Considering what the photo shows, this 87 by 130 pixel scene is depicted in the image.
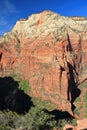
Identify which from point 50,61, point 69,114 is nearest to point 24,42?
point 50,61

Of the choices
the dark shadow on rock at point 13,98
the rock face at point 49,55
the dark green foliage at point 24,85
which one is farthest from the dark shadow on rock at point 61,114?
the dark green foliage at point 24,85

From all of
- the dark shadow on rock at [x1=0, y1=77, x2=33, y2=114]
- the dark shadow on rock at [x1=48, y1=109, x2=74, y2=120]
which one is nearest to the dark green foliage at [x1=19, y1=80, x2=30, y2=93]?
the dark shadow on rock at [x1=0, y1=77, x2=33, y2=114]

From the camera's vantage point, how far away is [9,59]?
121 metres

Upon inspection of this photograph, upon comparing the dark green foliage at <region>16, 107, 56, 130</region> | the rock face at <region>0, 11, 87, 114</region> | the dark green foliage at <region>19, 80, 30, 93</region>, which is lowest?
the dark green foliage at <region>16, 107, 56, 130</region>

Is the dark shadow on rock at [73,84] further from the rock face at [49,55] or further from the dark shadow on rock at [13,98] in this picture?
the dark shadow on rock at [13,98]

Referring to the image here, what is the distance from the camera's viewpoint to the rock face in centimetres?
10825

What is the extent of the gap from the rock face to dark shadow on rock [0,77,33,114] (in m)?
3.19

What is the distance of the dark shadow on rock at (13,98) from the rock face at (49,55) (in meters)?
3.19

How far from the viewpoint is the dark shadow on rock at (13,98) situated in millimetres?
105625

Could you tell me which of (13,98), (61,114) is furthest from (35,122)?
(13,98)

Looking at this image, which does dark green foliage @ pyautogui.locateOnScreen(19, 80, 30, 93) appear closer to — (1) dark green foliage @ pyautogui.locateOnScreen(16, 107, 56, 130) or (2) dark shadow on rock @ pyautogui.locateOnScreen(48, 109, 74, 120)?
(2) dark shadow on rock @ pyautogui.locateOnScreen(48, 109, 74, 120)

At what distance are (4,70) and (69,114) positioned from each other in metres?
27.1

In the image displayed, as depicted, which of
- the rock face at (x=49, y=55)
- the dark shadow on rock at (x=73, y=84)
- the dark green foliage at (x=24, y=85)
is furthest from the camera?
the dark green foliage at (x=24, y=85)

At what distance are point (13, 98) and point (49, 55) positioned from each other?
667 inches
